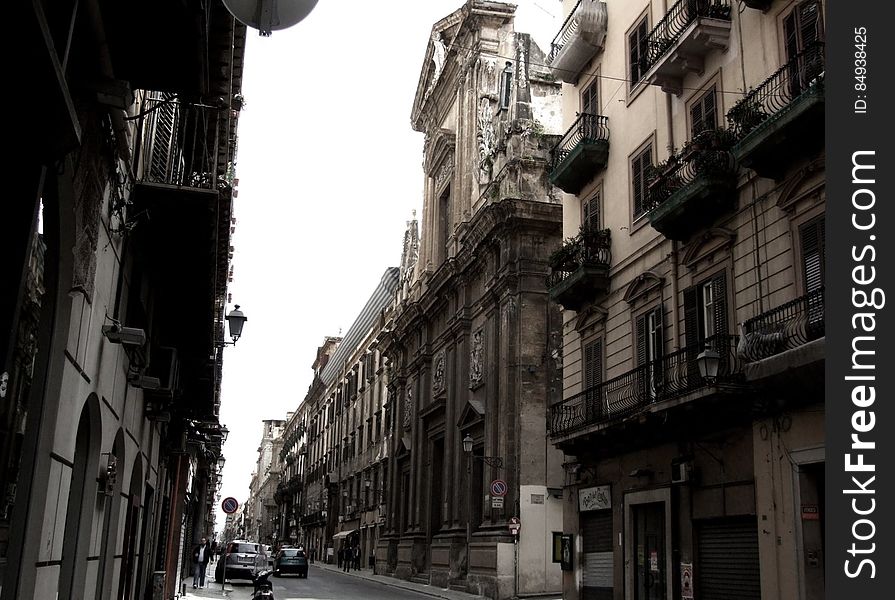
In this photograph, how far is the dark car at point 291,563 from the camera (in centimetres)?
3906

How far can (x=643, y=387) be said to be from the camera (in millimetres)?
18094

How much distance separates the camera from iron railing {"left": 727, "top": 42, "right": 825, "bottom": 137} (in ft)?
43.0

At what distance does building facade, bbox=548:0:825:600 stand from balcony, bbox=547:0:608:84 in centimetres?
7

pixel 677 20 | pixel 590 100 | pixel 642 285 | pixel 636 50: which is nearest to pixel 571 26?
pixel 590 100

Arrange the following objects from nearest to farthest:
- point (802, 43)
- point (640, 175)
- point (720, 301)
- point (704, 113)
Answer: point (802, 43)
point (720, 301)
point (704, 113)
point (640, 175)

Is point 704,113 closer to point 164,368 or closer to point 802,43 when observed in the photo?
point 802,43

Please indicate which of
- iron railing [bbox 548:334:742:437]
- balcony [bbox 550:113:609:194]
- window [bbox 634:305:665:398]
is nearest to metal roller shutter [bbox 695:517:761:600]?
iron railing [bbox 548:334:742:437]

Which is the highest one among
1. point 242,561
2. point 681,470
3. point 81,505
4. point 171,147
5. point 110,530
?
point 171,147

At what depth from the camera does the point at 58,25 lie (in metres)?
5.86

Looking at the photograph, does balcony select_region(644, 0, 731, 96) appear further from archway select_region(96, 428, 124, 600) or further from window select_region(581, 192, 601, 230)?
archway select_region(96, 428, 124, 600)

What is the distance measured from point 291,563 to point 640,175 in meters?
26.8

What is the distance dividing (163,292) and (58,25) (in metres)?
9.30

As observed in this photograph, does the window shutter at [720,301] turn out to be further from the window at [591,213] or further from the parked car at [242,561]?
the parked car at [242,561]

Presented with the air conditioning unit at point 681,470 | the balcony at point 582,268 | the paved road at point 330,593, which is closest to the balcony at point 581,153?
the balcony at point 582,268
